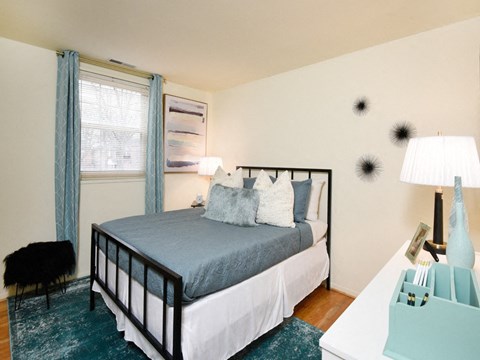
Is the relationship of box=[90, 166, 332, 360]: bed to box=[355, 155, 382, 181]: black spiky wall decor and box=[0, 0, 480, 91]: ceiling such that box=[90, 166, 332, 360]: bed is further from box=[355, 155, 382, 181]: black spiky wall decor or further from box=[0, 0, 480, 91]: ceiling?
box=[0, 0, 480, 91]: ceiling

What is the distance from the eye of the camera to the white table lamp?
1.35 m

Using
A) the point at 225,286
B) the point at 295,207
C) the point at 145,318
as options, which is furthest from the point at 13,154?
the point at 295,207

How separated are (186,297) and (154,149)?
7.48 feet

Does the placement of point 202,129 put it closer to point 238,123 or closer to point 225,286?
point 238,123

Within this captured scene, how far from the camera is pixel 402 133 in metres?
2.19

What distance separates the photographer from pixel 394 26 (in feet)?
6.48

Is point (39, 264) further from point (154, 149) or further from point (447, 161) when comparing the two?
point (447, 161)

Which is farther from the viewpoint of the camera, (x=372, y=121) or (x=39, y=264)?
(x=372, y=121)

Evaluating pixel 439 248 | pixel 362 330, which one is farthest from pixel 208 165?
pixel 362 330

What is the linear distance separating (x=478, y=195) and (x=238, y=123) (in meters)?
2.64

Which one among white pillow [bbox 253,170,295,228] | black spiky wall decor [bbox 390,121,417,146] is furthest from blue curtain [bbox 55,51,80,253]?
black spiky wall decor [bbox 390,121,417,146]

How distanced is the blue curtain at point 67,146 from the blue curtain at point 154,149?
2.54 feet

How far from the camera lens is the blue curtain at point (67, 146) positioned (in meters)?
2.57

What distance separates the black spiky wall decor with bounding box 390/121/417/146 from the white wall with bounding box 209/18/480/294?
0.04 metres
